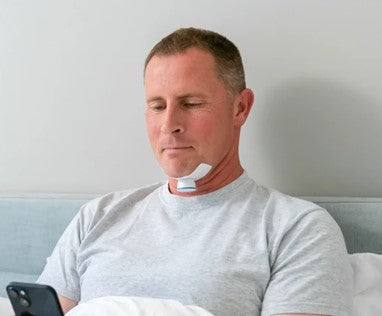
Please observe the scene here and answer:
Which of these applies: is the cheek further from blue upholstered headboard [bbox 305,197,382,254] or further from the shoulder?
blue upholstered headboard [bbox 305,197,382,254]

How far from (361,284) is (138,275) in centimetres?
44

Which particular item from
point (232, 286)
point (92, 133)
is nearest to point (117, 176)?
point (92, 133)

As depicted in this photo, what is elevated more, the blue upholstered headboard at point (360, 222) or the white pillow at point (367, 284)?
the blue upholstered headboard at point (360, 222)

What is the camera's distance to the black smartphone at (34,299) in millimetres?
848

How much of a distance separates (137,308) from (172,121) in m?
0.37

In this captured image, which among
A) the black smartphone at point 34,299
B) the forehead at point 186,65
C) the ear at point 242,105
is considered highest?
the forehead at point 186,65

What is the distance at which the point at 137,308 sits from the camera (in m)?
0.87

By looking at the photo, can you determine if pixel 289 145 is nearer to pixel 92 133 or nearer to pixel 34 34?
pixel 92 133

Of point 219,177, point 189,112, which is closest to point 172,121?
point 189,112

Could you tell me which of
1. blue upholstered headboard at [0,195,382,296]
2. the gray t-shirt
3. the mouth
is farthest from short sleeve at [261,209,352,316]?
blue upholstered headboard at [0,195,382,296]

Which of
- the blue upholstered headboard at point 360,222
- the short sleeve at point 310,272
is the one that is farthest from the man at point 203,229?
the blue upholstered headboard at point 360,222

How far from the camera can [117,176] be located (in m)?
1.46

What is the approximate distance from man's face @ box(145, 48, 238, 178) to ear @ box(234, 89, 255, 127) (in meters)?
0.03

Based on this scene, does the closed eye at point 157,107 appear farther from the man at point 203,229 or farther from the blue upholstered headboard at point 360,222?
the blue upholstered headboard at point 360,222
